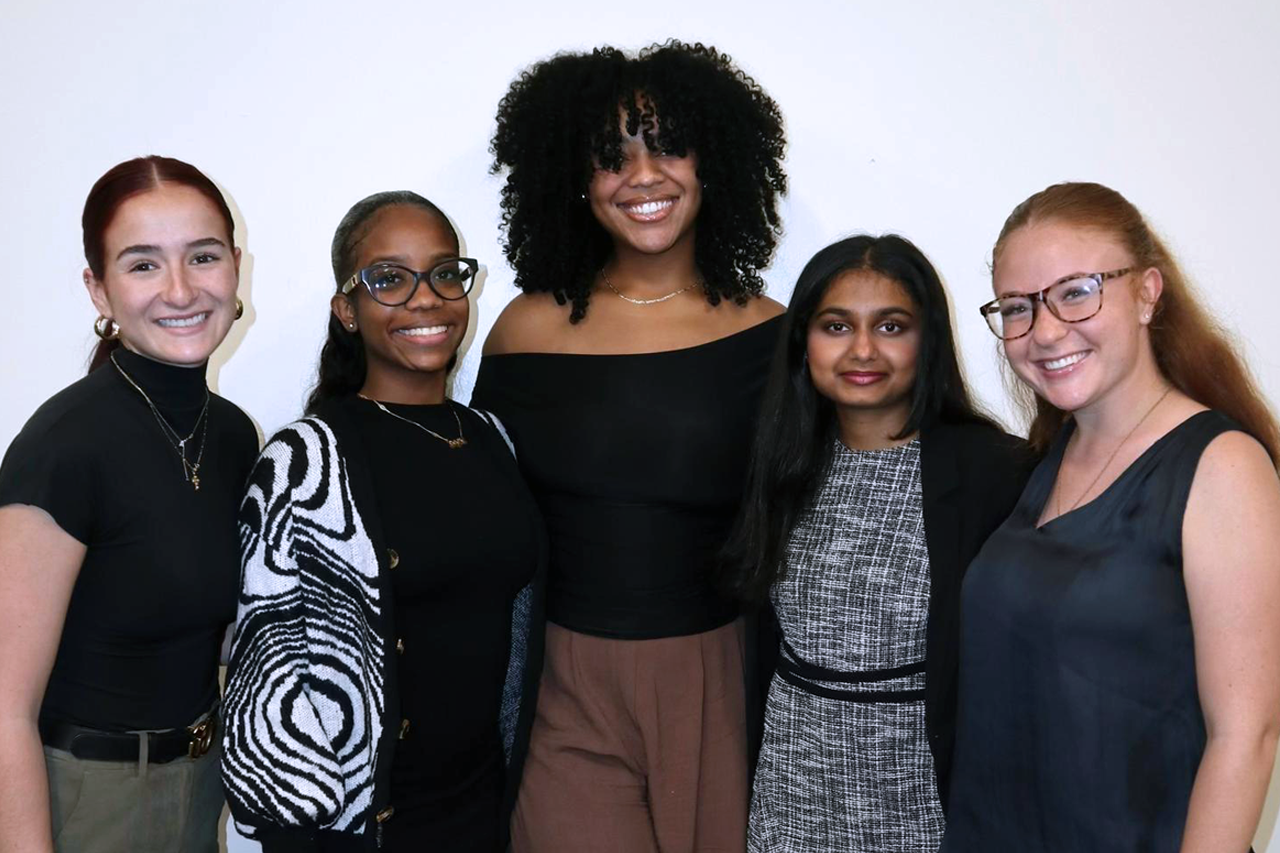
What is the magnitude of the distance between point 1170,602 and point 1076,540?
0.17m

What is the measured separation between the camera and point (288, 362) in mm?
3020

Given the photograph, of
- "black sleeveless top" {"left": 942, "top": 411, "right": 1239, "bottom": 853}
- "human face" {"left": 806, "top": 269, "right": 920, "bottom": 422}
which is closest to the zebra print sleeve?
"human face" {"left": 806, "top": 269, "right": 920, "bottom": 422}

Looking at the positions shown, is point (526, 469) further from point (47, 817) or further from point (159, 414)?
point (47, 817)

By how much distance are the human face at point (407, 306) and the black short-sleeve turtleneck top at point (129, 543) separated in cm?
37

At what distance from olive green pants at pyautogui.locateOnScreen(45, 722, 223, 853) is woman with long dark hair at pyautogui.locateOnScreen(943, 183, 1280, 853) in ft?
4.24

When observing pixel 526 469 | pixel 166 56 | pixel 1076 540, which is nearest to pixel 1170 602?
pixel 1076 540

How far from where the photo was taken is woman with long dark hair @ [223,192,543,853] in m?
1.92

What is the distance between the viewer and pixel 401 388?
2.27 m

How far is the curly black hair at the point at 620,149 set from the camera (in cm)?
245

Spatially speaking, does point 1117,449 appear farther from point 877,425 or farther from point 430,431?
point 430,431

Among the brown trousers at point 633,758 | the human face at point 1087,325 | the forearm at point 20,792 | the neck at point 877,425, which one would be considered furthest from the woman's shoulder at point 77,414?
the human face at point 1087,325

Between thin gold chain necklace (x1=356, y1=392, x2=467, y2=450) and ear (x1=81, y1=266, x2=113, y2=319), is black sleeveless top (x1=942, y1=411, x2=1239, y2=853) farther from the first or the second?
ear (x1=81, y1=266, x2=113, y2=319)

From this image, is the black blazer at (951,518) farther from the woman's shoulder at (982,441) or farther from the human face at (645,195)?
the human face at (645,195)

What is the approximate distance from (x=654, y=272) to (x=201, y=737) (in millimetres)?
1295
